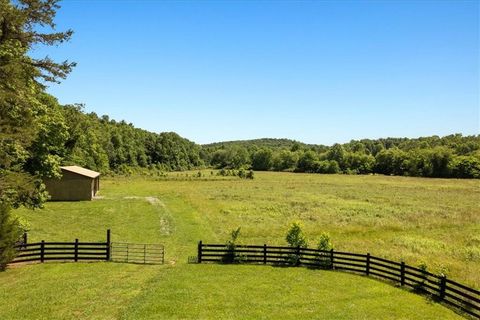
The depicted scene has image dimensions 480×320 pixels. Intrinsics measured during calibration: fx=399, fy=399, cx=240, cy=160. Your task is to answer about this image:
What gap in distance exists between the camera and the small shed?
160ft

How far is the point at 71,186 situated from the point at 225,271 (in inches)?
1346

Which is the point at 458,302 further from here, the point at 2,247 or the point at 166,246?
the point at 2,247

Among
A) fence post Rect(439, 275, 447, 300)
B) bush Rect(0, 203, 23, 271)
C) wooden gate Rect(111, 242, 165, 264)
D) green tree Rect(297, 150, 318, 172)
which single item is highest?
green tree Rect(297, 150, 318, 172)

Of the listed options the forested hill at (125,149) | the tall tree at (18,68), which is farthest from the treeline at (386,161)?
the tall tree at (18,68)

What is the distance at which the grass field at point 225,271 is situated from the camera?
51.8 feet

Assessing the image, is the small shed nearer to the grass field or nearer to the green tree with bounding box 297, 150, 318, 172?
the grass field

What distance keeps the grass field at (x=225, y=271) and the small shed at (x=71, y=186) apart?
2.56 metres

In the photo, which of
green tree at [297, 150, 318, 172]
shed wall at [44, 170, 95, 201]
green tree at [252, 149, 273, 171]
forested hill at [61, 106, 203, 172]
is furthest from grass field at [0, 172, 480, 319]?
green tree at [252, 149, 273, 171]

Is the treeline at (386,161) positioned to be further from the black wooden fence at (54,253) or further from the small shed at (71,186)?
the black wooden fence at (54,253)

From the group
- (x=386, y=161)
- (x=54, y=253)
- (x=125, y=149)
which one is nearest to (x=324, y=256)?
(x=54, y=253)

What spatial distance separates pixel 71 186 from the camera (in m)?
49.1

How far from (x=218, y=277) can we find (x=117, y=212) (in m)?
24.8

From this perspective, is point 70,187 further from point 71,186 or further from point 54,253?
point 54,253

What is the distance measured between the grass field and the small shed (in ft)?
8.40
